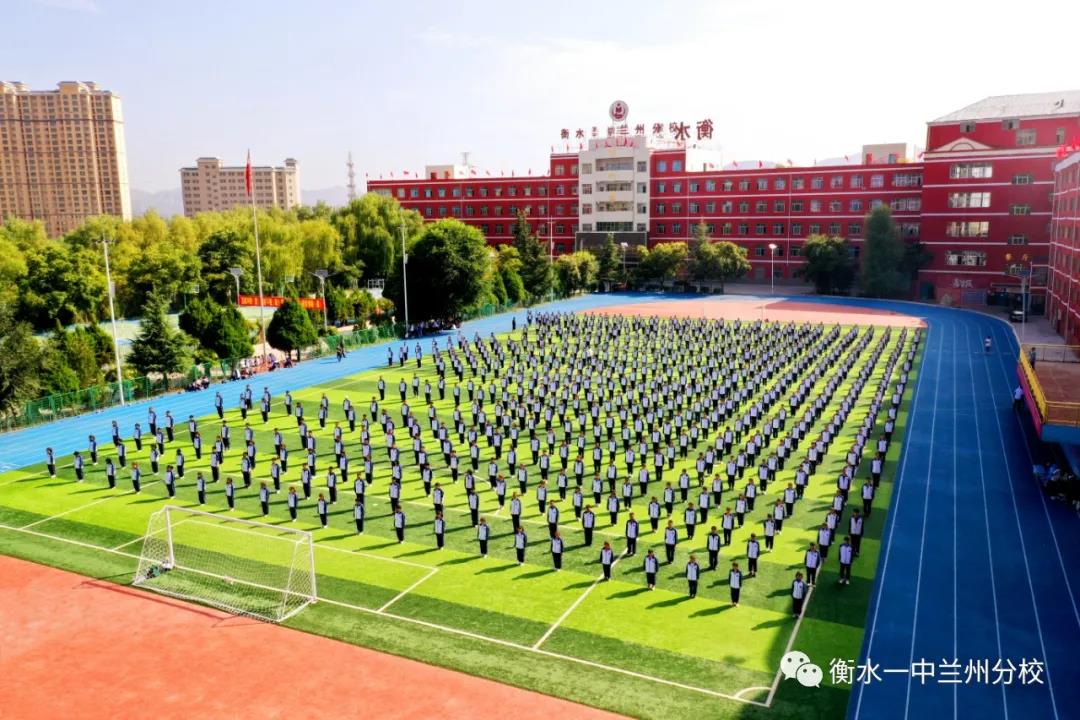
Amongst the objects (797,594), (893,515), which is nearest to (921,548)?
(893,515)

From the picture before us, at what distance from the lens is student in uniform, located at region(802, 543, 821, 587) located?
46.1ft

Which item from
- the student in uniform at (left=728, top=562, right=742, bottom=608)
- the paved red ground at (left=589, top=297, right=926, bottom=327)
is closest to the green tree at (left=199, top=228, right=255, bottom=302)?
the paved red ground at (left=589, top=297, right=926, bottom=327)

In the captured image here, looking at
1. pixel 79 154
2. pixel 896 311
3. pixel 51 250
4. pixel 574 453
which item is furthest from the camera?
pixel 79 154

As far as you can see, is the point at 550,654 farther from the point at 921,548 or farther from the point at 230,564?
the point at 921,548

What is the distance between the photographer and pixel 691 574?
14.2 metres

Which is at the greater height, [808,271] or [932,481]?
[808,271]

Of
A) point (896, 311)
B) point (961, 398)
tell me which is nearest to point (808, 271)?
point (896, 311)

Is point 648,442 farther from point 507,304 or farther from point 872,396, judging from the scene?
point 507,304

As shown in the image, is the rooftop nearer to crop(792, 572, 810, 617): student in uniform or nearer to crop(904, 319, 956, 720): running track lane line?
crop(904, 319, 956, 720): running track lane line

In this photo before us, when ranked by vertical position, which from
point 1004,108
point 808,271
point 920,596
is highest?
point 1004,108

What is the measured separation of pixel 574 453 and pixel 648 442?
2257mm

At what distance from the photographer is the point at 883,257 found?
6144cm

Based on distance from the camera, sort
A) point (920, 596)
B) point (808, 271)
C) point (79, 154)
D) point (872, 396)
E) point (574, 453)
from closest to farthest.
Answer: point (920, 596) < point (574, 453) < point (872, 396) < point (808, 271) < point (79, 154)

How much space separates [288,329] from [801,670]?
31367 millimetres
